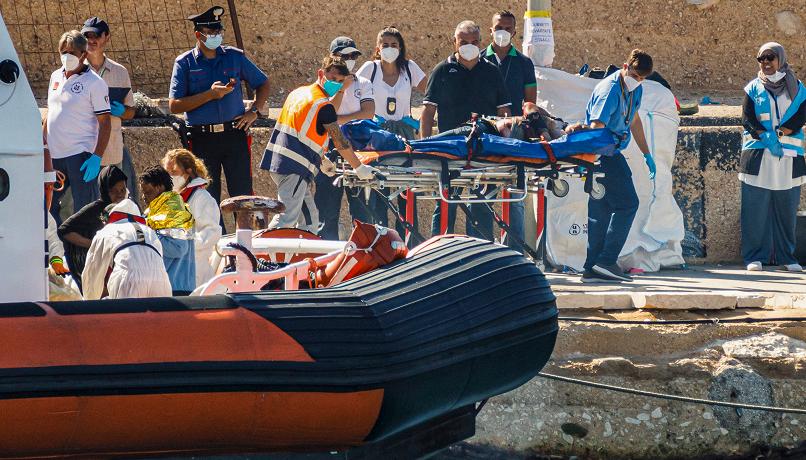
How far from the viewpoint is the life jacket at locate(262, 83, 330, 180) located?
27.5 ft

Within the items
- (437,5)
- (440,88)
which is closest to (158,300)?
(440,88)

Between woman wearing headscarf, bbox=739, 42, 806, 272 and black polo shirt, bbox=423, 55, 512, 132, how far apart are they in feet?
5.13

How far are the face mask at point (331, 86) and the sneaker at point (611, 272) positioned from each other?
187 centimetres

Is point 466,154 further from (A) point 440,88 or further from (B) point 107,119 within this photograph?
(B) point 107,119

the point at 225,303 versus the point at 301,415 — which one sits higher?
the point at 225,303

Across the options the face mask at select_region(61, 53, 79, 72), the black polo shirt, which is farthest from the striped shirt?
the black polo shirt

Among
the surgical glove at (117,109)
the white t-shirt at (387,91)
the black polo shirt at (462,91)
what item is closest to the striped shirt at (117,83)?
the surgical glove at (117,109)

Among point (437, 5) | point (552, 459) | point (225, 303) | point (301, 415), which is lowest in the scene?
point (552, 459)

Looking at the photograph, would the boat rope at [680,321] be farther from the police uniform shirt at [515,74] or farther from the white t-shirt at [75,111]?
the white t-shirt at [75,111]

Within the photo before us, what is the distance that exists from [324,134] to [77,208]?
1378 millimetres

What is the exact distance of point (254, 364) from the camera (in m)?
5.07

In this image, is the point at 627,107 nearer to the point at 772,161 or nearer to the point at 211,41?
the point at 772,161

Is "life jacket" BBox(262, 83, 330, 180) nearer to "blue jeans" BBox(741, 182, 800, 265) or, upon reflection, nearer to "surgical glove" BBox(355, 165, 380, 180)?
"surgical glove" BBox(355, 165, 380, 180)

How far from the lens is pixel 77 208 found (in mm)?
8203
